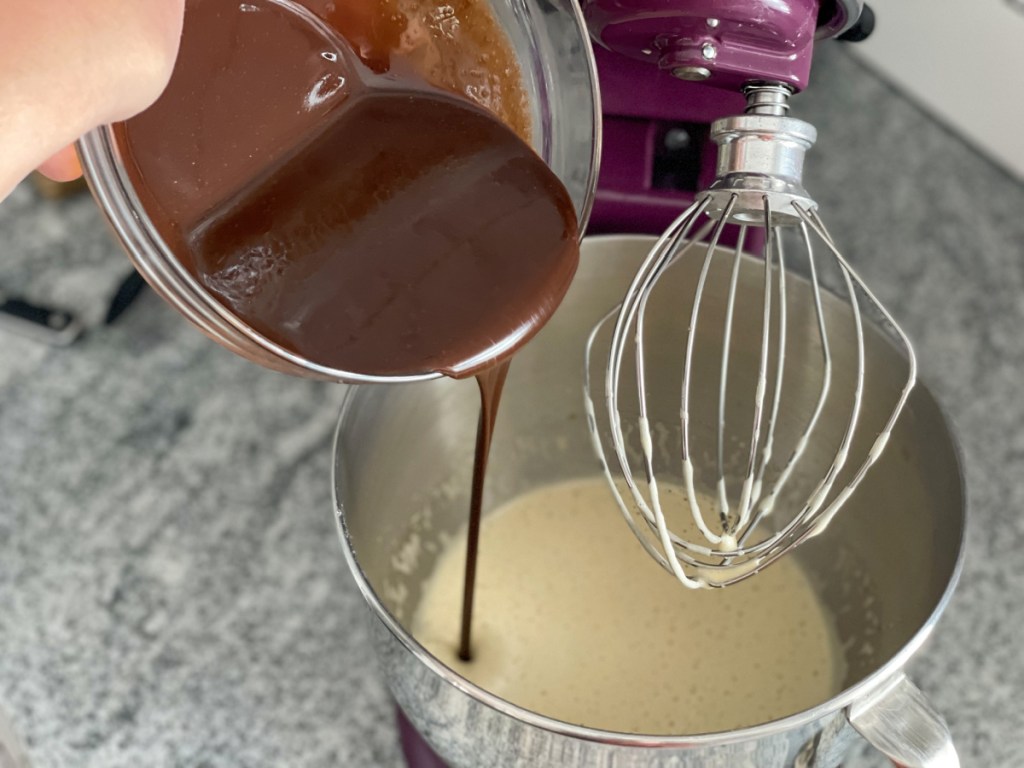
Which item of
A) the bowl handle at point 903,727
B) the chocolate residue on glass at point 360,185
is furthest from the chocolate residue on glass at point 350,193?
the bowl handle at point 903,727

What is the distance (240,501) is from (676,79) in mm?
347

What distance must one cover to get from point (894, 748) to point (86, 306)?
0.56m

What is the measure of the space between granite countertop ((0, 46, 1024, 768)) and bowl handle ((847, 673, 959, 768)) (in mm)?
175

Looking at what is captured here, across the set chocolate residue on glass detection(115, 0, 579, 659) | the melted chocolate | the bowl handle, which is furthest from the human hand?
the bowl handle

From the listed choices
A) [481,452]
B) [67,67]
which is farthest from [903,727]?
[67,67]

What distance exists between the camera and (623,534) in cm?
60

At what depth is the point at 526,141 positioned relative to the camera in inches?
17.6

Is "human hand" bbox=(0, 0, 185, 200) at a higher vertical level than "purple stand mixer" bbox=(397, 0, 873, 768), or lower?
Result: higher

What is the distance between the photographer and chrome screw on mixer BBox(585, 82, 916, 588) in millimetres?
376

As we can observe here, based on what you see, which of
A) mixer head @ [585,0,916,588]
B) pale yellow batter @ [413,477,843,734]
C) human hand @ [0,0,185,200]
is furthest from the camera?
pale yellow batter @ [413,477,843,734]

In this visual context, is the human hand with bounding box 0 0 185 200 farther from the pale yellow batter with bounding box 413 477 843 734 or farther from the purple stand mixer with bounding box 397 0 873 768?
the pale yellow batter with bounding box 413 477 843 734

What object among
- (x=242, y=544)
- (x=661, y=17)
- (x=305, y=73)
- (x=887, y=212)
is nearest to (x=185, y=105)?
(x=305, y=73)

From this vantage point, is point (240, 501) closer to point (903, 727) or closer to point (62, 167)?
point (62, 167)

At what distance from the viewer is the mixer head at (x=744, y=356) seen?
372mm
